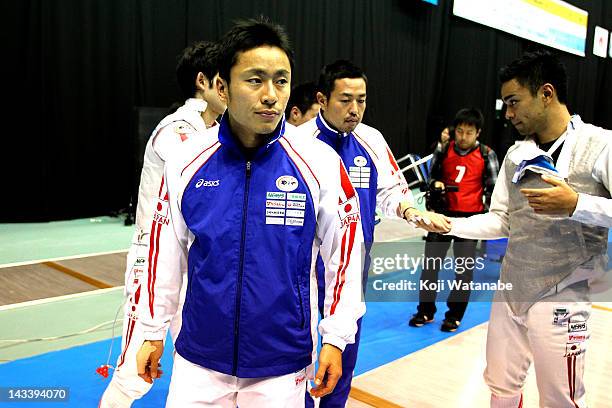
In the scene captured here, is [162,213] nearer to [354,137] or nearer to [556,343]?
[354,137]

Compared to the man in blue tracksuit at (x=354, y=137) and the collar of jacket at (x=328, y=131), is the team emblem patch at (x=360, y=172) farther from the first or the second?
the collar of jacket at (x=328, y=131)

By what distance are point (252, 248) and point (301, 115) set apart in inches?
103

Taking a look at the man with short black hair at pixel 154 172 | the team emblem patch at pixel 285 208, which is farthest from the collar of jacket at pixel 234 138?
the man with short black hair at pixel 154 172

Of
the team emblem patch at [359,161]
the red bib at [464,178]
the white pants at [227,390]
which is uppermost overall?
the team emblem patch at [359,161]

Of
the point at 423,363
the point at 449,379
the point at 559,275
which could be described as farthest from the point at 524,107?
the point at 423,363

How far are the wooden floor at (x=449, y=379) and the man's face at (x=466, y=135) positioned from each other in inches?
59.5

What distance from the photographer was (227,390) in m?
1.54

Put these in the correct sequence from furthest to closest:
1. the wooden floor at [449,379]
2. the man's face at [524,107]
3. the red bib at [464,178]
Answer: the red bib at [464,178]
the wooden floor at [449,379]
the man's face at [524,107]

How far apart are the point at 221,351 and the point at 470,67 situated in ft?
40.8

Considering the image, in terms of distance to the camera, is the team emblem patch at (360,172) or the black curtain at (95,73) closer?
the team emblem patch at (360,172)

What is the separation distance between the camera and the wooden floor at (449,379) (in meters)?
3.01

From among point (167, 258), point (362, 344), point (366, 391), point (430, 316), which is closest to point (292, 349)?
point (167, 258)

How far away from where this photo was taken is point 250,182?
1.53m

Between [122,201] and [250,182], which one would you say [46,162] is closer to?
[122,201]
